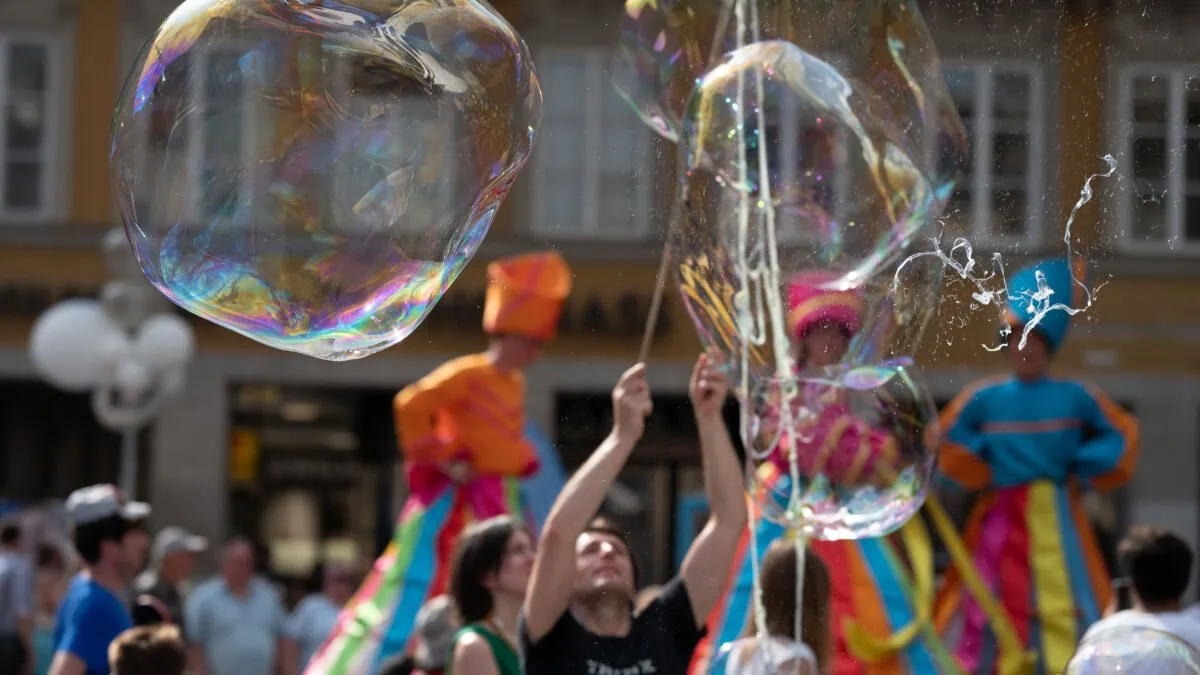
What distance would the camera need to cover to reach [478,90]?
364 cm

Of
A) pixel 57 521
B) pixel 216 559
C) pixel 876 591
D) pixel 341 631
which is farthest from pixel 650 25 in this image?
pixel 216 559

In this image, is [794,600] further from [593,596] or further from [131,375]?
[131,375]

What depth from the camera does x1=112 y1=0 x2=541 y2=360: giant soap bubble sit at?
3.56m

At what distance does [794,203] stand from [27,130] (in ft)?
40.8

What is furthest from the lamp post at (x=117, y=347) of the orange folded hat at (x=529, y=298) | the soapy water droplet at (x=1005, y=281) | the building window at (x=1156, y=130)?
the building window at (x=1156, y=130)

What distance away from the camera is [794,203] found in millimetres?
3783

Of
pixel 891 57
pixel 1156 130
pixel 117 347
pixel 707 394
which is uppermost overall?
pixel 891 57

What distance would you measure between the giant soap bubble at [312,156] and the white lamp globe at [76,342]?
6.75 m

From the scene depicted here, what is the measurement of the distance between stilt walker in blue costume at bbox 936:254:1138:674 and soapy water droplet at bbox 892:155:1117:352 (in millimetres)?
1848

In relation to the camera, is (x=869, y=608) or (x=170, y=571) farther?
(x=170, y=571)

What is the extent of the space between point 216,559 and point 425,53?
37.6ft

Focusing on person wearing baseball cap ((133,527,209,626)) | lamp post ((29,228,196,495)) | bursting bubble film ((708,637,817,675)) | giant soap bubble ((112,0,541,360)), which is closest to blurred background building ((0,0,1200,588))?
lamp post ((29,228,196,495))

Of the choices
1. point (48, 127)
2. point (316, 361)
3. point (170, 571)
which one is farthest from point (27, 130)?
point (170, 571)

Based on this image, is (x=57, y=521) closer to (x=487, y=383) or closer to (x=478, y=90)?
(x=487, y=383)
